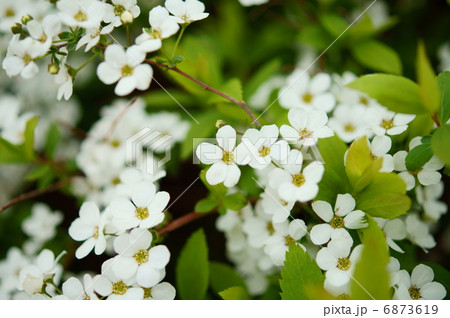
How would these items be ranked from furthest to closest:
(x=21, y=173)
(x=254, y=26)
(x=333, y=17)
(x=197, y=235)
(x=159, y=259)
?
1. (x=254, y=26)
2. (x=21, y=173)
3. (x=333, y=17)
4. (x=197, y=235)
5. (x=159, y=259)

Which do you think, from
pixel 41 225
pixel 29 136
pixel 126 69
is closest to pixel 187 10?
pixel 126 69

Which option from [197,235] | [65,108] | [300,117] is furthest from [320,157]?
[65,108]

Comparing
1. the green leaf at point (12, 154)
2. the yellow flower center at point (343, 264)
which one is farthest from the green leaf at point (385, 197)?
the green leaf at point (12, 154)

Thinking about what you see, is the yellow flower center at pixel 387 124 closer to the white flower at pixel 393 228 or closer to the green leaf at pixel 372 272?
the white flower at pixel 393 228

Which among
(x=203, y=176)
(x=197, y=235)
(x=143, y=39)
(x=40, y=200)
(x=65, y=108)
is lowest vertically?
(x=40, y=200)

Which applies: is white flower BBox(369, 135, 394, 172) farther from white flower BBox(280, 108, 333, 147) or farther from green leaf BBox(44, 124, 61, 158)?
green leaf BBox(44, 124, 61, 158)
